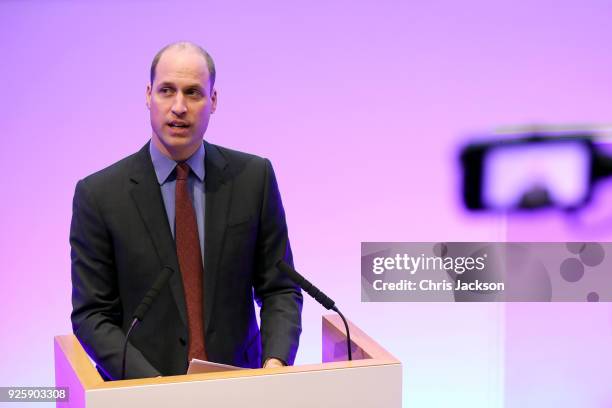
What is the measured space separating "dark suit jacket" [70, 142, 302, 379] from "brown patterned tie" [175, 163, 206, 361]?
0.02m

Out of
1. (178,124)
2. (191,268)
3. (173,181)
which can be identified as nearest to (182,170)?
(173,181)

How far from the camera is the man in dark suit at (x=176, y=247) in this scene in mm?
1962

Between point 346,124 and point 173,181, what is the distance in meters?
1.61

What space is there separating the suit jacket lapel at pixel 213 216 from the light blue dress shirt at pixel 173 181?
0.07 feet

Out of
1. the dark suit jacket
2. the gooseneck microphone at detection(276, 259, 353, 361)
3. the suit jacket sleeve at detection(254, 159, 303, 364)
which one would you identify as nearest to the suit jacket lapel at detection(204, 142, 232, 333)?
the dark suit jacket

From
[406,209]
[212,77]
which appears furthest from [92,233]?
[406,209]

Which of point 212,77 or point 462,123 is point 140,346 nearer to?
point 212,77

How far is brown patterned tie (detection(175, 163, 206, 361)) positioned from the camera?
1.99 metres

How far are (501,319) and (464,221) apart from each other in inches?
21.0

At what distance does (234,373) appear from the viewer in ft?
4.87

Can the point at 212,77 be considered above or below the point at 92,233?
above

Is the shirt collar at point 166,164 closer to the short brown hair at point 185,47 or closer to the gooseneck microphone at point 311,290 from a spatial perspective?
the short brown hair at point 185,47

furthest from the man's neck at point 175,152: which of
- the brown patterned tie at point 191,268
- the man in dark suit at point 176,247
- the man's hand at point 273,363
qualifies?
the man's hand at point 273,363

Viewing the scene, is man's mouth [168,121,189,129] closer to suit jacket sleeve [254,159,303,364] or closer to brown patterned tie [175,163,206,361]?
brown patterned tie [175,163,206,361]
